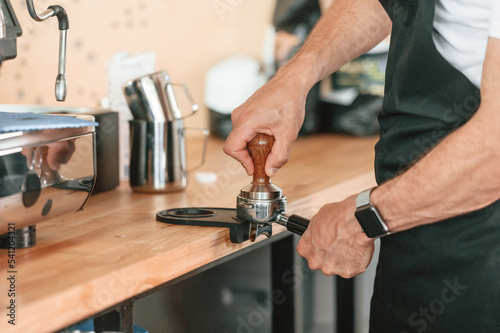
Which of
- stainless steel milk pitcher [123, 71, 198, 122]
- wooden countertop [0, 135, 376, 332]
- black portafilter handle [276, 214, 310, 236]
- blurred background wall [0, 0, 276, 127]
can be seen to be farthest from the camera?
blurred background wall [0, 0, 276, 127]

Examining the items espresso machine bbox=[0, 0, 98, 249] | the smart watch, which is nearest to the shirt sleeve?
the smart watch

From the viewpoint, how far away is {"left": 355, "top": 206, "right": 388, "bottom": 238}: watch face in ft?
2.93

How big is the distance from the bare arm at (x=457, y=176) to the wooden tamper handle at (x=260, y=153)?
18 centimetres

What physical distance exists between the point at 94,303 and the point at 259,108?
445 millimetres

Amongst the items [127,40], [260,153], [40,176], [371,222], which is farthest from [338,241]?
[127,40]

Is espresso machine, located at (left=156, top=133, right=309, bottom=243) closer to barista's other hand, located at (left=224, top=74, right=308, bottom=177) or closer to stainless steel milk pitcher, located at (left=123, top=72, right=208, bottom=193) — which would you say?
barista's other hand, located at (left=224, top=74, right=308, bottom=177)

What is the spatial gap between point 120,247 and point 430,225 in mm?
445

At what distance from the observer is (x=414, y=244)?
0.98 metres

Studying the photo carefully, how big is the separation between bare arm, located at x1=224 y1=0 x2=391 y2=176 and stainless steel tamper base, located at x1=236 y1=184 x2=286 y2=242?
0.12 feet

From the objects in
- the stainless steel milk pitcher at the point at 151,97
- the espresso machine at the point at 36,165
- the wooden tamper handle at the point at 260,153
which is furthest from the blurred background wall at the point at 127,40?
the wooden tamper handle at the point at 260,153

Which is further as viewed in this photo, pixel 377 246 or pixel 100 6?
pixel 100 6

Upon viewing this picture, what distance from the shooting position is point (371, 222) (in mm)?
897

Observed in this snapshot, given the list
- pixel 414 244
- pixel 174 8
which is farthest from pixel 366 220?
pixel 174 8

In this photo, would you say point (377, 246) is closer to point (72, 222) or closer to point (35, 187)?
point (72, 222)
